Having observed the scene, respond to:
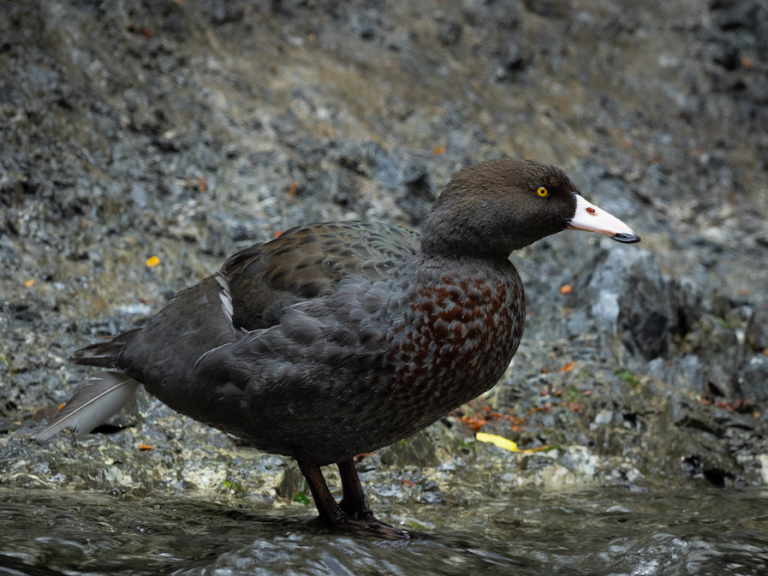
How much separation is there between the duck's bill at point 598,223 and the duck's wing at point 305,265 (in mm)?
776

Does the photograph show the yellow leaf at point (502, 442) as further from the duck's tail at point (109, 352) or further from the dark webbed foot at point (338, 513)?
the duck's tail at point (109, 352)

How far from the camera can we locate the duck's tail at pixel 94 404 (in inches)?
157

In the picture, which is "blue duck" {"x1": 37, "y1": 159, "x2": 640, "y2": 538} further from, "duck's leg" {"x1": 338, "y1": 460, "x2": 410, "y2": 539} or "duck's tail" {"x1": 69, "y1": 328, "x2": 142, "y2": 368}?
"duck's tail" {"x1": 69, "y1": 328, "x2": 142, "y2": 368}

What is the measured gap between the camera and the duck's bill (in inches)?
140

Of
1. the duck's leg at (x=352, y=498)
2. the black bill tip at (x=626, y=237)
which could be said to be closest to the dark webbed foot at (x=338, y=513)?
the duck's leg at (x=352, y=498)

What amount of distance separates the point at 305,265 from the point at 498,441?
2190 mm

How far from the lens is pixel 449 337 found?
10.9 feet

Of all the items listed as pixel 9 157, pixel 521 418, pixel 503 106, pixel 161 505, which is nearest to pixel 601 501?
pixel 521 418

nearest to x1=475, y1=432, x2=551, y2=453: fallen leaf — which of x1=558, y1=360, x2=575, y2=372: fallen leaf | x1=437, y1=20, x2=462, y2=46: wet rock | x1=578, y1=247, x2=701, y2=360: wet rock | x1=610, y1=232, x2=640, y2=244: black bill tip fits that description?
x1=558, y1=360, x2=575, y2=372: fallen leaf

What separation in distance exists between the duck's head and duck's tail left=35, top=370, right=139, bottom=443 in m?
1.88

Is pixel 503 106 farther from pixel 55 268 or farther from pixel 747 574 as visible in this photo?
pixel 747 574

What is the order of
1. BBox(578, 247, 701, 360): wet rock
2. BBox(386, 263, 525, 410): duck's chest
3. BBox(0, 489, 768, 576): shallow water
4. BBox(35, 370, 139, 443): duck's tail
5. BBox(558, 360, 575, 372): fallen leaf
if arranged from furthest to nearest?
1. BBox(578, 247, 701, 360): wet rock
2. BBox(558, 360, 575, 372): fallen leaf
3. BBox(35, 370, 139, 443): duck's tail
4. BBox(386, 263, 525, 410): duck's chest
5. BBox(0, 489, 768, 576): shallow water

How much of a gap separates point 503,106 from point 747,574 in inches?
277

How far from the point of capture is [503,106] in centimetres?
924
